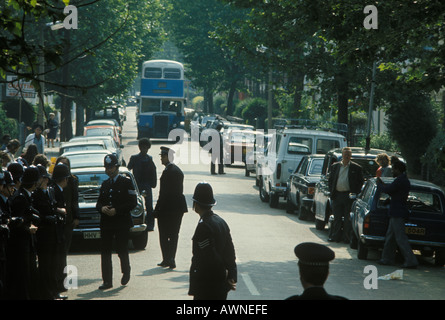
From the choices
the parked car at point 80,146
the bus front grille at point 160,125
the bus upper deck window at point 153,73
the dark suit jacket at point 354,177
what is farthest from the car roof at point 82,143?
the bus front grille at point 160,125

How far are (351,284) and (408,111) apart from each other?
20.0 meters

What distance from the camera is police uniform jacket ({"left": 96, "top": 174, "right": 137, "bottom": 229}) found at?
38.7ft

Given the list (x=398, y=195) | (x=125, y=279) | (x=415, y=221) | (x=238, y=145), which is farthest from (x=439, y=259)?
(x=238, y=145)

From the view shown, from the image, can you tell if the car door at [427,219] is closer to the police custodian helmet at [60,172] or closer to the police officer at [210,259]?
the police custodian helmet at [60,172]

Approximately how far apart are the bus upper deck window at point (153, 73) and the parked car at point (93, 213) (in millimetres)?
35443

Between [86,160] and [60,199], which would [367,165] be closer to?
[86,160]

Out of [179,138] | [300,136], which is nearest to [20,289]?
[300,136]

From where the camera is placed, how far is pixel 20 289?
9.42 metres

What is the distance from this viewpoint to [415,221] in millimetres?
14711

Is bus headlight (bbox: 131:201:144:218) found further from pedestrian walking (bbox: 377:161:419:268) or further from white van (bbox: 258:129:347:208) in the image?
white van (bbox: 258:129:347:208)

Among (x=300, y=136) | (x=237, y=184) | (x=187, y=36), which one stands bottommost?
(x=237, y=184)

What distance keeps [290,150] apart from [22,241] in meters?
15.5

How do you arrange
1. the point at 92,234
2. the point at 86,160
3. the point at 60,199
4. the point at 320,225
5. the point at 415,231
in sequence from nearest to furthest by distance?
1. the point at 60,199
2. the point at 415,231
3. the point at 92,234
4. the point at 86,160
5. the point at 320,225

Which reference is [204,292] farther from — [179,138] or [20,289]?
[179,138]
